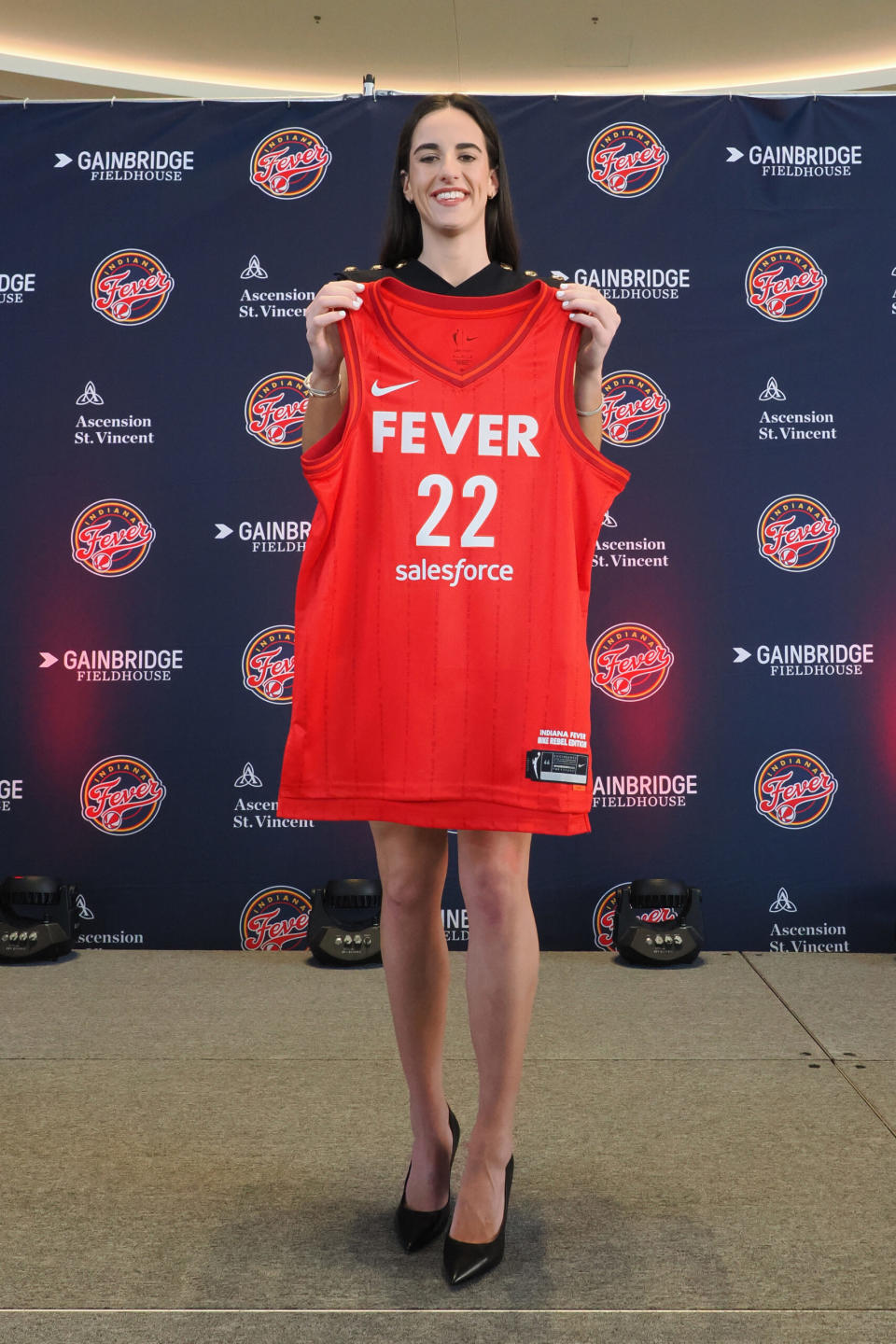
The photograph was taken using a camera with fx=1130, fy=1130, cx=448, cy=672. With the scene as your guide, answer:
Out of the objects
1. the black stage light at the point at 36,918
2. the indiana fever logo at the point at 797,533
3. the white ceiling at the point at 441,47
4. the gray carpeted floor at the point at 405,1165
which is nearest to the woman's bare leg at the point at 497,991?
the gray carpeted floor at the point at 405,1165

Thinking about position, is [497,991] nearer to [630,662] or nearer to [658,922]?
[658,922]

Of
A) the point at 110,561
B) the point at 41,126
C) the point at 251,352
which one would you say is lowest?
the point at 110,561

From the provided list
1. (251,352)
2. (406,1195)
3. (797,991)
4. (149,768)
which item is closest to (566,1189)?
→ (406,1195)

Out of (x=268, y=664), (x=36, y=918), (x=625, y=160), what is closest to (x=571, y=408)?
(x=268, y=664)

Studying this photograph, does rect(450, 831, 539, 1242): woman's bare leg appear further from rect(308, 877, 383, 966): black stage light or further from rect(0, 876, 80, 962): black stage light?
rect(0, 876, 80, 962): black stage light

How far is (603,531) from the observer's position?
11.1ft

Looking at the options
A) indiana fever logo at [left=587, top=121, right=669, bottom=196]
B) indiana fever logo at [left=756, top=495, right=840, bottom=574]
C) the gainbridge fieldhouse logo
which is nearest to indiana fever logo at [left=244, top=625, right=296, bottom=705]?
the gainbridge fieldhouse logo

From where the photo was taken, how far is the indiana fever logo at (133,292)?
3.41 meters

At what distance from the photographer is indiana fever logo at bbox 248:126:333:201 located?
341 cm

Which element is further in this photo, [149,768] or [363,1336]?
[149,768]

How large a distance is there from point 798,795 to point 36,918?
225 cm

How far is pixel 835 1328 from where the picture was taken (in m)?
1.33

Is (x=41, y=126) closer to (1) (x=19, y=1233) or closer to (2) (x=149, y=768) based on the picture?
(2) (x=149, y=768)

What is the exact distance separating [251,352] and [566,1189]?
2.55 metres
